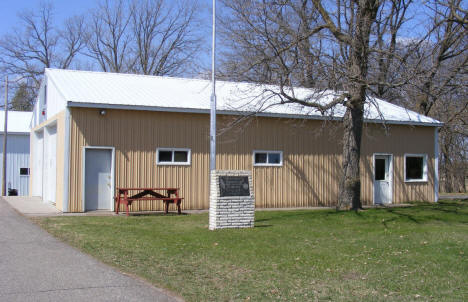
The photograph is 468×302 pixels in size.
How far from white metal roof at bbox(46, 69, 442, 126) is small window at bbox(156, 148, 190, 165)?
1.46 metres

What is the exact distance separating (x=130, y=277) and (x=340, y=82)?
9.08 meters

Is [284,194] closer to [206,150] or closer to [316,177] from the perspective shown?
[316,177]

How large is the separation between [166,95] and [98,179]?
4077 millimetres

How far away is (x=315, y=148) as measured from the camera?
21172mm

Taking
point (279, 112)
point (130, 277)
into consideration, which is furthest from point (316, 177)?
point (130, 277)

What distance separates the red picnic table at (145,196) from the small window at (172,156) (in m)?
1.05

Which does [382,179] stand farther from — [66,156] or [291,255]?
[291,255]

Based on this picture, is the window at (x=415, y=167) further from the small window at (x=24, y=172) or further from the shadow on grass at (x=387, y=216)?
the small window at (x=24, y=172)

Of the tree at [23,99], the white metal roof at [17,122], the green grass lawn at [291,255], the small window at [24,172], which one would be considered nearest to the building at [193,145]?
the green grass lawn at [291,255]

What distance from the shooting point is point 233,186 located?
13742 mm

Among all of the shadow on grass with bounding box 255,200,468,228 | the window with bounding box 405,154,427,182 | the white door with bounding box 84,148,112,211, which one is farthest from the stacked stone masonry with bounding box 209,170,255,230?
the window with bounding box 405,154,427,182

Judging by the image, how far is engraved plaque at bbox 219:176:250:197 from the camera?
13609mm

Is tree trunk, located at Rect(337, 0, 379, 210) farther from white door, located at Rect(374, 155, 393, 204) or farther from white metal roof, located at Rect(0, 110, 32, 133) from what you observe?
white metal roof, located at Rect(0, 110, 32, 133)

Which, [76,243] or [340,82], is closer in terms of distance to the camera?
[76,243]
